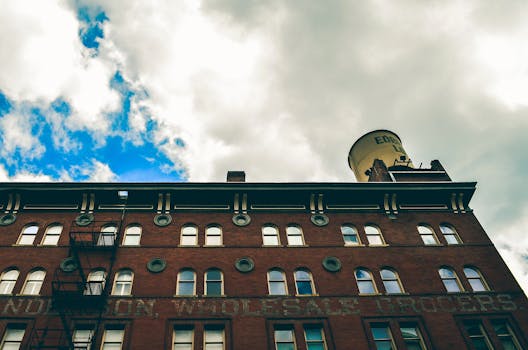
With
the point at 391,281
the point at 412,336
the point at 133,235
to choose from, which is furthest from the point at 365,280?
the point at 133,235

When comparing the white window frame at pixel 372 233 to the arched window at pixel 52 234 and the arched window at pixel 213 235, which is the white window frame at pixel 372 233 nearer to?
the arched window at pixel 213 235

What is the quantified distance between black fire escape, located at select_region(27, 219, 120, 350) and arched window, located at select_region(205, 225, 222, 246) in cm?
478

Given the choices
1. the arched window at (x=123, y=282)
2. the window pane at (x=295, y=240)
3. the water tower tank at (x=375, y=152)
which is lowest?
the arched window at (x=123, y=282)

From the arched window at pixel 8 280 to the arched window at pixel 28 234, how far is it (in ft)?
6.16

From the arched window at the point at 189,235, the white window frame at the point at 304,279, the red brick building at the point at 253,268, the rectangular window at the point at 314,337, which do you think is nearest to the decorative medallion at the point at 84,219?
the red brick building at the point at 253,268

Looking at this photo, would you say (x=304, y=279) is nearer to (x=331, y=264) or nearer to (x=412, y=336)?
(x=331, y=264)

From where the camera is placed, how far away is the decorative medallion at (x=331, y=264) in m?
20.9

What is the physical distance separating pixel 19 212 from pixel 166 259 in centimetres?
948

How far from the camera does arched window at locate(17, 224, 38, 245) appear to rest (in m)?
21.8

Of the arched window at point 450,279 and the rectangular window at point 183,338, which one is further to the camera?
the arched window at point 450,279

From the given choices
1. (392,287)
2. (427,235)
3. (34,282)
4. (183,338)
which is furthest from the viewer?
(427,235)

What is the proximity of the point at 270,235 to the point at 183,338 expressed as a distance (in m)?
7.37

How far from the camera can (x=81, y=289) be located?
63.0ft

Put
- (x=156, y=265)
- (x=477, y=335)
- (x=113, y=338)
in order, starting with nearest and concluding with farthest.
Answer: (x=113, y=338), (x=477, y=335), (x=156, y=265)
